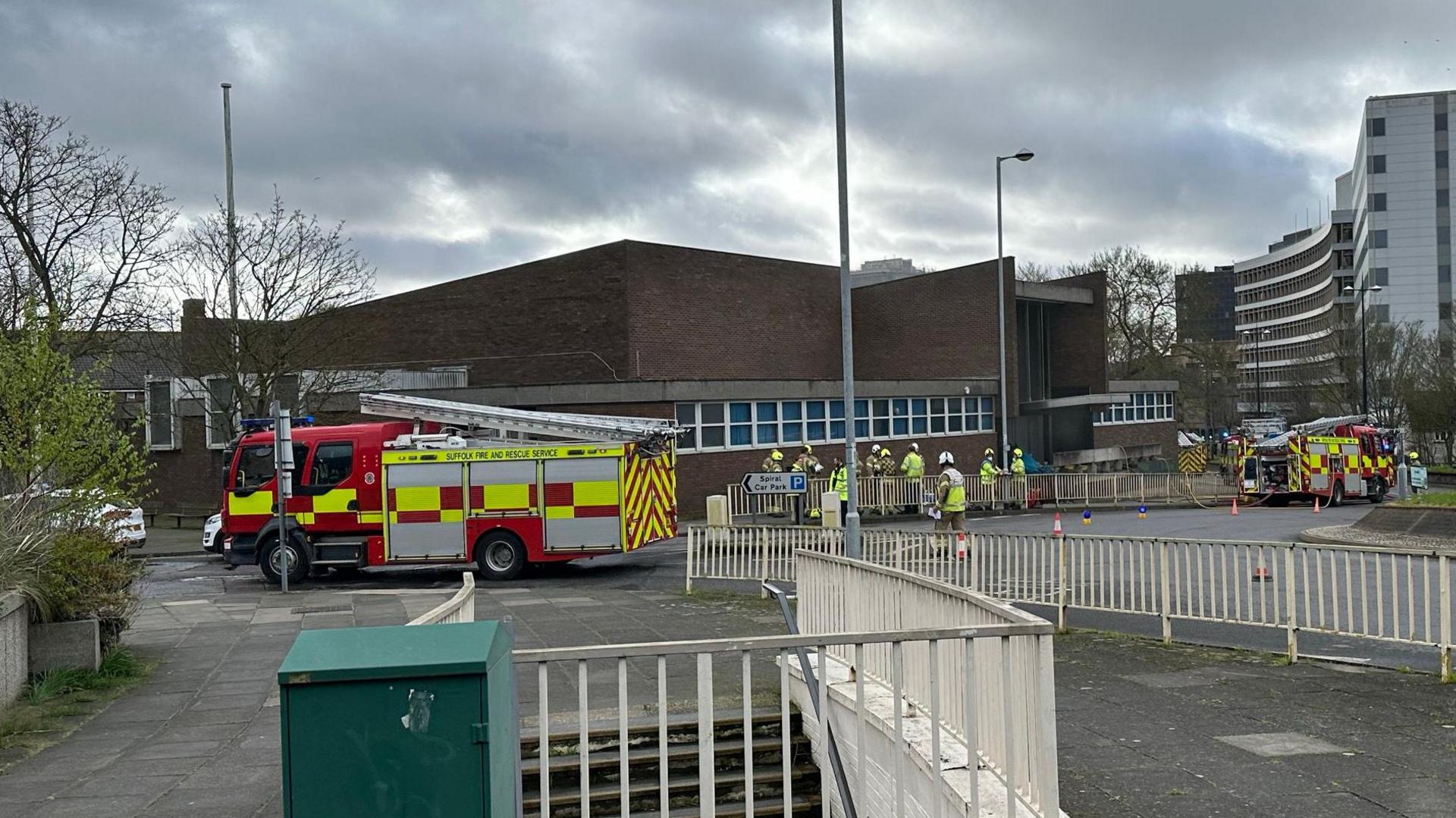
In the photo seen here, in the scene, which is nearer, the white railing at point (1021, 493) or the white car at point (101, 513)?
the white car at point (101, 513)

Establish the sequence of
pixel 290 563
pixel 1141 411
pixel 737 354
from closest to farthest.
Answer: pixel 290 563 < pixel 737 354 < pixel 1141 411

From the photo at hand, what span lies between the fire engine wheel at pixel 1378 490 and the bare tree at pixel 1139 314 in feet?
105

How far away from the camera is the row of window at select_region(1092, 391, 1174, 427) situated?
2130 inches

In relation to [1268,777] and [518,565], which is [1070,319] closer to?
[518,565]

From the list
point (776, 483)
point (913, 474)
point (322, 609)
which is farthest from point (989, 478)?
point (322, 609)

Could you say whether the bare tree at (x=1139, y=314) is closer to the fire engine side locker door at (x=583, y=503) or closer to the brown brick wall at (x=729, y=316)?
the brown brick wall at (x=729, y=316)

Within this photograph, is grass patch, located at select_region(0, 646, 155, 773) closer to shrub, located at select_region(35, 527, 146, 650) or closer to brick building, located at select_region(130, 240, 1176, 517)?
shrub, located at select_region(35, 527, 146, 650)

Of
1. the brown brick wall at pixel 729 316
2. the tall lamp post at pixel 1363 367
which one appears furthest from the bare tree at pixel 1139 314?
the brown brick wall at pixel 729 316

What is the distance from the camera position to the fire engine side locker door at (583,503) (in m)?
19.0

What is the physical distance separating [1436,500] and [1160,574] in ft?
44.0

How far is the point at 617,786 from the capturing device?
8156 millimetres

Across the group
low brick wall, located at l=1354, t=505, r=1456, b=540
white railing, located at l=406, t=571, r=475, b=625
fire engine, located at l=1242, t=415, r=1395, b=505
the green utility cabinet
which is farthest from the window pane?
fire engine, located at l=1242, t=415, r=1395, b=505

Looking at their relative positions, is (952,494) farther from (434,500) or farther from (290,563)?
(290,563)

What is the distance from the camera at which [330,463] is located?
19.5m
